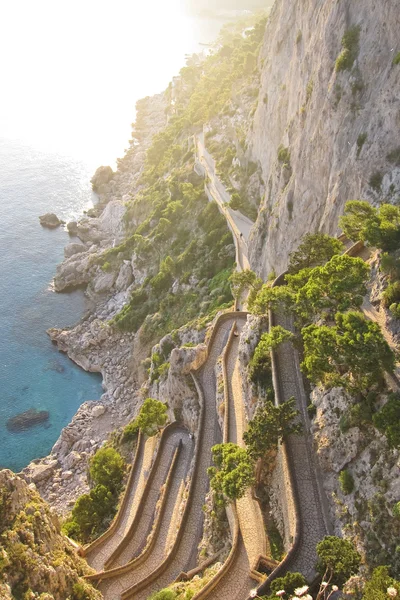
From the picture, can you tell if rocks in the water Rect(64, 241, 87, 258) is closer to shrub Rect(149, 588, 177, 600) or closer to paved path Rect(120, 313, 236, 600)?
paved path Rect(120, 313, 236, 600)

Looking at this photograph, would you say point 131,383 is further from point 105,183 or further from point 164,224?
point 105,183

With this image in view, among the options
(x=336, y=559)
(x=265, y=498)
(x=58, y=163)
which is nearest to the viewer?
(x=336, y=559)

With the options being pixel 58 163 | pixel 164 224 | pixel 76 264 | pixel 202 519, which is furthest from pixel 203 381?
pixel 58 163

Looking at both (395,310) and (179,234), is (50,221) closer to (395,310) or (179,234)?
A: (179,234)

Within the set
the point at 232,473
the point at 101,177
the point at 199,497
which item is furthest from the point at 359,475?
the point at 101,177

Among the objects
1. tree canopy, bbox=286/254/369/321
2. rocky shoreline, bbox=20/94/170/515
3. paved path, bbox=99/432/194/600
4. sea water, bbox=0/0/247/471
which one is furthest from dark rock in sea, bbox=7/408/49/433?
tree canopy, bbox=286/254/369/321

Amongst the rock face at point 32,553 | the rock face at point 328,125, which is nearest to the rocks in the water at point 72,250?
the rock face at point 328,125

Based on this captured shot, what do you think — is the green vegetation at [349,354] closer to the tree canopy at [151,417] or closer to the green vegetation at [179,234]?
the tree canopy at [151,417]
